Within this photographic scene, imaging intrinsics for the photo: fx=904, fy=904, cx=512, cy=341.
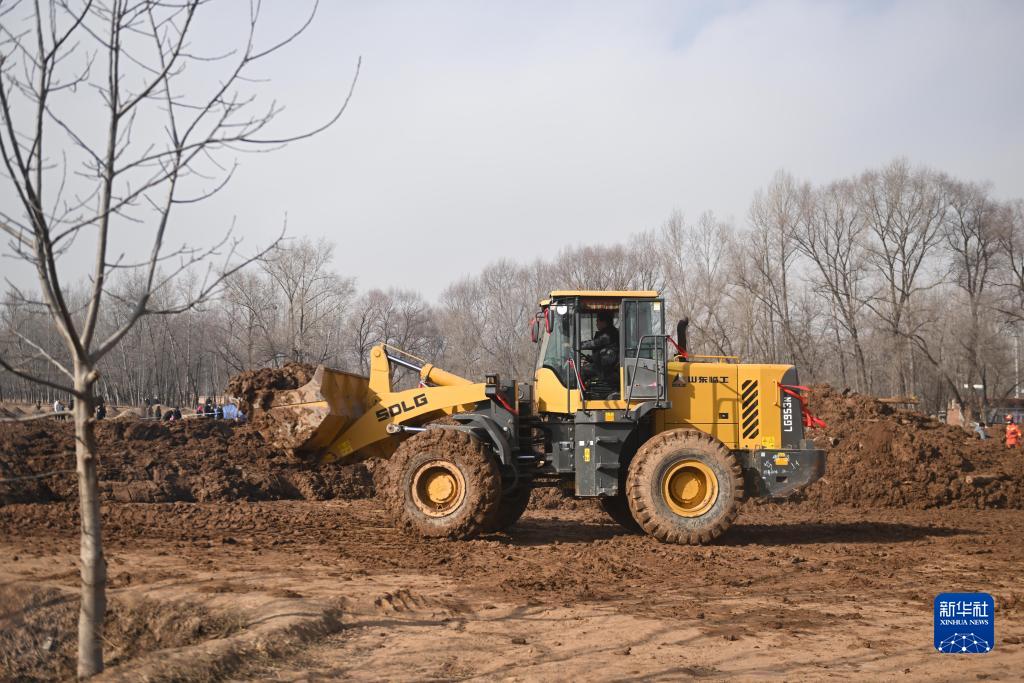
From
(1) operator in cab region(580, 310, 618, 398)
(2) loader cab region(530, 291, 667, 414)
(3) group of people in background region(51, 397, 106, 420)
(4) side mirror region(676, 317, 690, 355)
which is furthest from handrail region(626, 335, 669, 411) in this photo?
(3) group of people in background region(51, 397, 106, 420)

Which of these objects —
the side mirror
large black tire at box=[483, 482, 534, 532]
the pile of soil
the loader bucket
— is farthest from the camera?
the pile of soil

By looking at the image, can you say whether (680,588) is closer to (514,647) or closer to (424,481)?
(514,647)

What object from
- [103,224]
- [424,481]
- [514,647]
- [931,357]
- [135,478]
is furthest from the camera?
[931,357]

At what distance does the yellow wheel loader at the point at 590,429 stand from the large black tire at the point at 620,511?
0.84 meters

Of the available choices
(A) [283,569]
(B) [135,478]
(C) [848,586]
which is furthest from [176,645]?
(B) [135,478]

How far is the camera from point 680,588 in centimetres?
936

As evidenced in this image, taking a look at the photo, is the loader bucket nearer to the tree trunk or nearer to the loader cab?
the loader cab

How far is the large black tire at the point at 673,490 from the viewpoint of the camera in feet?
37.4

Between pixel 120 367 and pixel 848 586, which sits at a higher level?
pixel 120 367

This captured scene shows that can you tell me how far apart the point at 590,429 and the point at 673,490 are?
1312mm

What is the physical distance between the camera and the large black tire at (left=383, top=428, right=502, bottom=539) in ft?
37.2

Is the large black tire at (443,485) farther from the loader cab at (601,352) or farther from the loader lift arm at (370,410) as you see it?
the loader cab at (601,352)

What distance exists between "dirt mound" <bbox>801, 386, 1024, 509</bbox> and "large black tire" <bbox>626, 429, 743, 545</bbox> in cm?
724

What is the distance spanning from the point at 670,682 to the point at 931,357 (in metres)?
47.2
